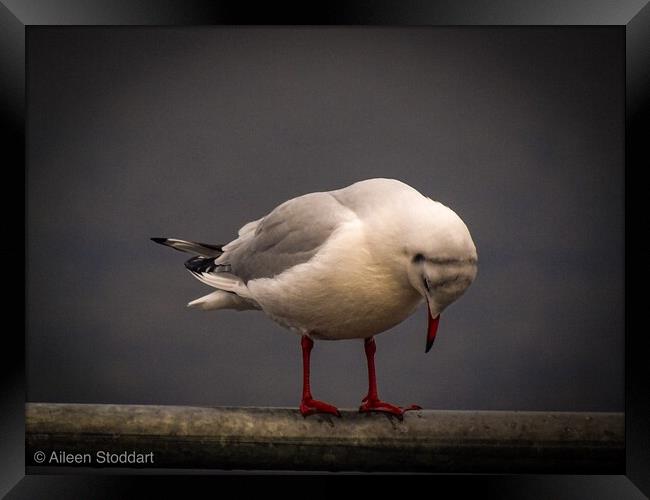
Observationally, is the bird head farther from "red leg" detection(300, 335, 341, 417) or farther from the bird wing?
"red leg" detection(300, 335, 341, 417)

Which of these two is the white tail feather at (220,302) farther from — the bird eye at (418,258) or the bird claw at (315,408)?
the bird eye at (418,258)

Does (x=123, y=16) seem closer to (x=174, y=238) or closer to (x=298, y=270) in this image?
(x=174, y=238)

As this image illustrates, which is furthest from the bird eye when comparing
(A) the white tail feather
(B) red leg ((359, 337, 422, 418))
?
(A) the white tail feather

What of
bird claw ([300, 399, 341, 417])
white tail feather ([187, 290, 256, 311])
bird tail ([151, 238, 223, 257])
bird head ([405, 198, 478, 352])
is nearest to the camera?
bird head ([405, 198, 478, 352])

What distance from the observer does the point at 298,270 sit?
→ 3.15 meters

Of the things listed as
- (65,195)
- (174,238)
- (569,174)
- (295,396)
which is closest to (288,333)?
(295,396)

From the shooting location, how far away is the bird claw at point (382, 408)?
3314 mm

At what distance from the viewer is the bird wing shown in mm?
3164

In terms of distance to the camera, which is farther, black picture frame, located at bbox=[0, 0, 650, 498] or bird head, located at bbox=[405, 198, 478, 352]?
black picture frame, located at bbox=[0, 0, 650, 498]

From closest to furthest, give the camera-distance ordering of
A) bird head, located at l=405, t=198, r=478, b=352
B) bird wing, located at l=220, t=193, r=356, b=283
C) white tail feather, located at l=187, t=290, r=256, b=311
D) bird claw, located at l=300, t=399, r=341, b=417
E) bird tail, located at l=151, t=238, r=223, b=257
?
bird head, located at l=405, t=198, r=478, b=352 → bird wing, located at l=220, t=193, r=356, b=283 → bird claw, located at l=300, t=399, r=341, b=417 → white tail feather, located at l=187, t=290, r=256, b=311 → bird tail, located at l=151, t=238, r=223, b=257

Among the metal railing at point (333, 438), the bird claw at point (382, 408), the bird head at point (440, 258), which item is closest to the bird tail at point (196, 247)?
the metal railing at point (333, 438)

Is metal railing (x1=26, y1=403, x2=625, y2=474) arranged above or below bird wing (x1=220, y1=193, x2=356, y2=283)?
below

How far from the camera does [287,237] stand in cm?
326

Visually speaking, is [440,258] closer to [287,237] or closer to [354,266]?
[354,266]
